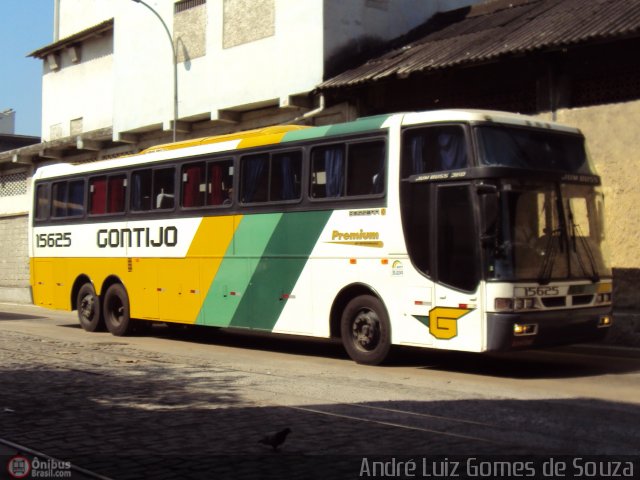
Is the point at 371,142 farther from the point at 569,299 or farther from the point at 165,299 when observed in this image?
the point at 165,299

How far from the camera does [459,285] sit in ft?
35.1

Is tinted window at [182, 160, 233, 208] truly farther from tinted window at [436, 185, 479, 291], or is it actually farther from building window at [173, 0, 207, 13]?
building window at [173, 0, 207, 13]

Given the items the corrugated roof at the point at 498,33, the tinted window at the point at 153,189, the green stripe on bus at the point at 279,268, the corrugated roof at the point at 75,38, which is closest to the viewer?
the green stripe on bus at the point at 279,268

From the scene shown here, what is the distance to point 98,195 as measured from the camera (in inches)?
690

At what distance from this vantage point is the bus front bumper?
33.6 feet

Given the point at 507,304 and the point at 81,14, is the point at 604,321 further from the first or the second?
the point at 81,14

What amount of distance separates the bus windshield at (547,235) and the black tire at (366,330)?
201 centimetres

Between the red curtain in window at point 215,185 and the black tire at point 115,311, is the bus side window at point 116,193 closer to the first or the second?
the black tire at point 115,311

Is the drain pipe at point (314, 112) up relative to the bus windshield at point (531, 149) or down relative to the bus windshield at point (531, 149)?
up

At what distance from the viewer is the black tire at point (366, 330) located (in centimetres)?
1181

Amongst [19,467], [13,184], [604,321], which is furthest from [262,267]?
[13,184]

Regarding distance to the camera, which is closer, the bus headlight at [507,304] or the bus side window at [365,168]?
the bus headlight at [507,304]

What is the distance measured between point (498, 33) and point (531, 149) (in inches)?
306

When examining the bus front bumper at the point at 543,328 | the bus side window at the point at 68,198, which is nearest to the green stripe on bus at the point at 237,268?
the bus front bumper at the point at 543,328
